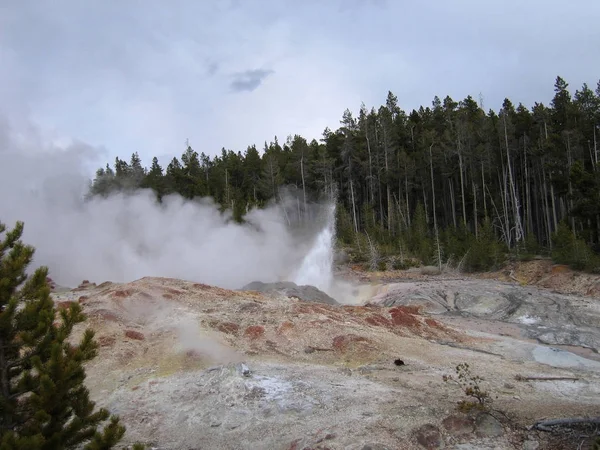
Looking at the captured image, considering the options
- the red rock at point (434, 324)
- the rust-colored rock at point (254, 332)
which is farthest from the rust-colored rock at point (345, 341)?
the red rock at point (434, 324)

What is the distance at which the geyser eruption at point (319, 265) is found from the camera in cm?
2806

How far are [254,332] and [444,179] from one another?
45173 millimetres

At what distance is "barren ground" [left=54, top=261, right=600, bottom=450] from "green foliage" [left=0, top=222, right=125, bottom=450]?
85.3 inches

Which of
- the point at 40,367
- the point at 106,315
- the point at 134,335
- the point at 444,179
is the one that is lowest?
the point at 134,335

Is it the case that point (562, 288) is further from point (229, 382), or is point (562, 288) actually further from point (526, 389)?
point (229, 382)

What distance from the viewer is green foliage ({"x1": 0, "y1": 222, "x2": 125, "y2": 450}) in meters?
6.68

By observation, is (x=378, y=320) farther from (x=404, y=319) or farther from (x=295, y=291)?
(x=295, y=291)

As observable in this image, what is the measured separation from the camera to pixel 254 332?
13.9 m

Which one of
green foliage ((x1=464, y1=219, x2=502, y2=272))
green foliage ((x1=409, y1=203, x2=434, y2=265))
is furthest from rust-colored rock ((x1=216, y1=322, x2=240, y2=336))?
green foliage ((x1=409, y1=203, x2=434, y2=265))

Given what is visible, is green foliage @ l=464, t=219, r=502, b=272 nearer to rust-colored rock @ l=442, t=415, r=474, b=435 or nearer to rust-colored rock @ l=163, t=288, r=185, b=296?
rust-colored rock @ l=163, t=288, r=185, b=296

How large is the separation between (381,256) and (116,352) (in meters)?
27.9

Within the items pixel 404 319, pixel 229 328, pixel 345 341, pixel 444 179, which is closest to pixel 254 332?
pixel 229 328

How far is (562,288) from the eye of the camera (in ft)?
83.4

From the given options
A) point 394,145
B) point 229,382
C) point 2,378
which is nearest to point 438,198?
point 394,145
